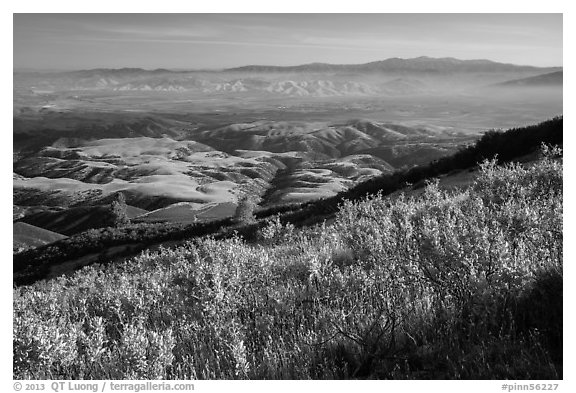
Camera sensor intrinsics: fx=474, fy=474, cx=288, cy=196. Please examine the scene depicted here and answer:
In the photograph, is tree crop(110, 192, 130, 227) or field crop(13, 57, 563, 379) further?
tree crop(110, 192, 130, 227)

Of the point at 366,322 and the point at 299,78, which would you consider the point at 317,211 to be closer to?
the point at 299,78

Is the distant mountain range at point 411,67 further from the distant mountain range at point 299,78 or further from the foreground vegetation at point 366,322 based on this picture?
the foreground vegetation at point 366,322

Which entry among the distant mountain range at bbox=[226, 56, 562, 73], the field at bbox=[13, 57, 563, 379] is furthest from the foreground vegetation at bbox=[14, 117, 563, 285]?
the distant mountain range at bbox=[226, 56, 562, 73]

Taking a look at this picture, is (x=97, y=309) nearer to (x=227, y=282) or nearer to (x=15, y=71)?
(x=227, y=282)

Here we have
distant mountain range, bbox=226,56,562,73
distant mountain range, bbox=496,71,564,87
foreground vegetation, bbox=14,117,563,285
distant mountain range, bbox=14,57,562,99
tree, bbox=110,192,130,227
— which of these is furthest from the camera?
tree, bbox=110,192,130,227

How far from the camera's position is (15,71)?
5766 millimetres

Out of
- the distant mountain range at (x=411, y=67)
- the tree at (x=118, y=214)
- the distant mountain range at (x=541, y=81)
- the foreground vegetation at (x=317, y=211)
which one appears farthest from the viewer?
the tree at (x=118, y=214)

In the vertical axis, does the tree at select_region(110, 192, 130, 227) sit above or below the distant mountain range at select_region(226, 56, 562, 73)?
below

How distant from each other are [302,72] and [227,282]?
15.4 feet

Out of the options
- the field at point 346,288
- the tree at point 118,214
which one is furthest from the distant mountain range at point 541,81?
the tree at point 118,214

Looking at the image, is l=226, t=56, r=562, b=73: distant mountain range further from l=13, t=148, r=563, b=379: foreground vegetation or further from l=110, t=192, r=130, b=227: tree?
l=110, t=192, r=130, b=227: tree

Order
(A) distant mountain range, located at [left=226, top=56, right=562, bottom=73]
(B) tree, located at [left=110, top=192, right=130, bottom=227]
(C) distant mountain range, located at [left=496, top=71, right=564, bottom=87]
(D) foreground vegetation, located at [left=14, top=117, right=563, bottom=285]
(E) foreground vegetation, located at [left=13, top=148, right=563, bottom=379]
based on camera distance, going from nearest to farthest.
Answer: (E) foreground vegetation, located at [left=13, top=148, right=563, bottom=379]
(C) distant mountain range, located at [left=496, top=71, right=564, bottom=87]
(A) distant mountain range, located at [left=226, top=56, right=562, bottom=73]
(D) foreground vegetation, located at [left=14, top=117, right=563, bottom=285]
(B) tree, located at [left=110, top=192, right=130, bottom=227]

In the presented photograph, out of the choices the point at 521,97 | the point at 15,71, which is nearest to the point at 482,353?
the point at 15,71

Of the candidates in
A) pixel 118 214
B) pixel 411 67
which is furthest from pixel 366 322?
pixel 118 214
